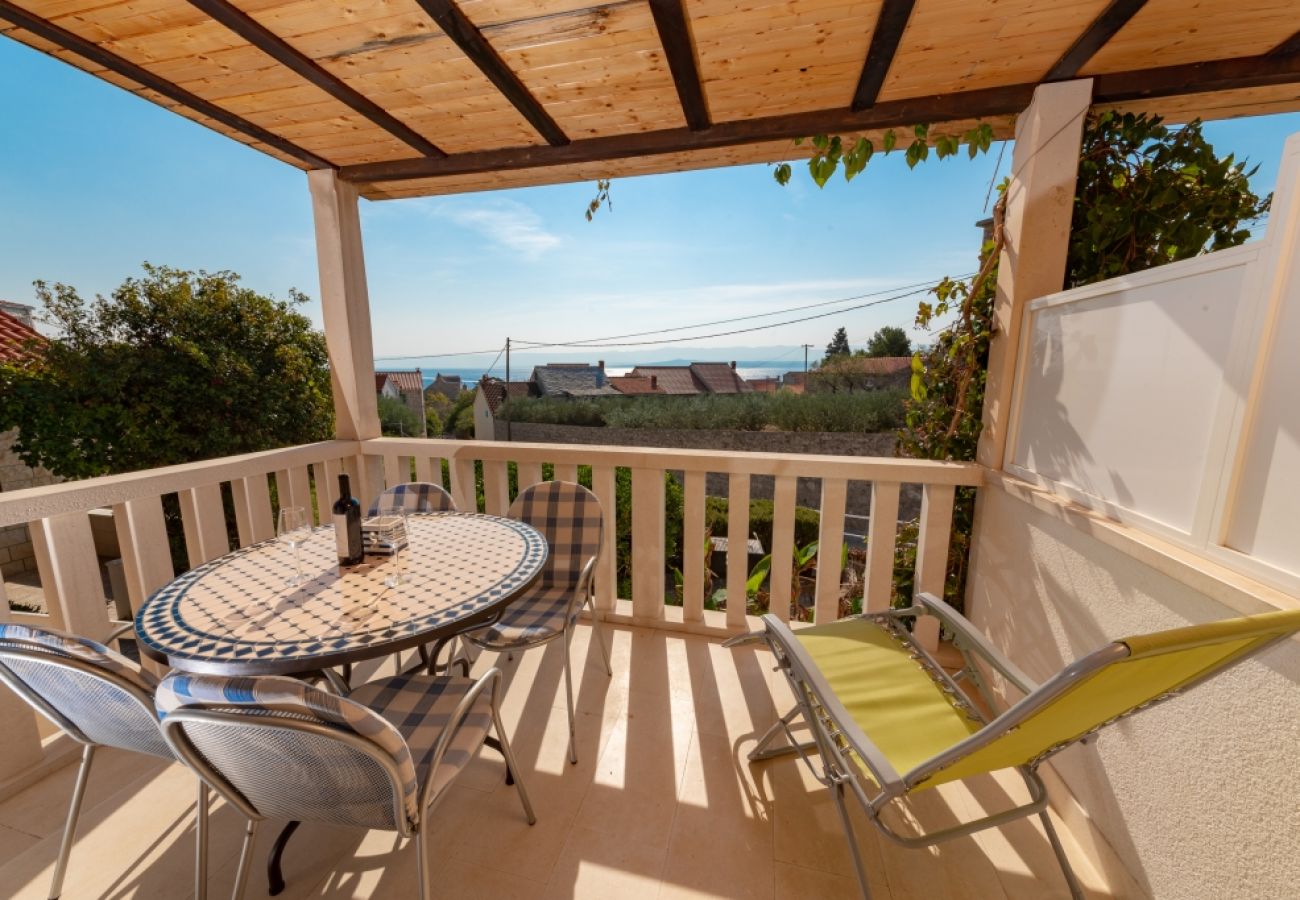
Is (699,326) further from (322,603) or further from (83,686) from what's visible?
(83,686)

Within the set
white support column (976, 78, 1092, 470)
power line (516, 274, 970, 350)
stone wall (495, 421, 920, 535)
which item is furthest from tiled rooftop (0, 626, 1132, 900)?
power line (516, 274, 970, 350)

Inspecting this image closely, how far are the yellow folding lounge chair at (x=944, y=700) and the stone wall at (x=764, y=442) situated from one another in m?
7.13

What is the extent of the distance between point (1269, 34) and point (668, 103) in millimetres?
2121

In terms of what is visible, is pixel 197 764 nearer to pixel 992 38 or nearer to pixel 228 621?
pixel 228 621

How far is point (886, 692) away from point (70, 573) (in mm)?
2867

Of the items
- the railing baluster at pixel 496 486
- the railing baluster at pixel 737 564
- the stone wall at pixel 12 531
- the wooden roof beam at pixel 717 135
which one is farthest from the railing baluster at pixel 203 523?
the stone wall at pixel 12 531

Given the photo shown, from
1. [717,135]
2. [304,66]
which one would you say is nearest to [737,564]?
[717,135]

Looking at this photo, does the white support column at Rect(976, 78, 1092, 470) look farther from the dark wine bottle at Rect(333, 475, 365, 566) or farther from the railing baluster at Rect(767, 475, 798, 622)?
the dark wine bottle at Rect(333, 475, 365, 566)

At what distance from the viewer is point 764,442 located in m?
11.1

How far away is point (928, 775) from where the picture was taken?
1067mm

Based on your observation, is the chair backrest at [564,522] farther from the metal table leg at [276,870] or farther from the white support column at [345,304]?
the white support column at [345,304]

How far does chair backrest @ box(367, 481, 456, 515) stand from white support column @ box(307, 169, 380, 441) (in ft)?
3.35

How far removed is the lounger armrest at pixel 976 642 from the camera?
4.42ft

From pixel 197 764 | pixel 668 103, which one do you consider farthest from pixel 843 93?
pixel 197 764
